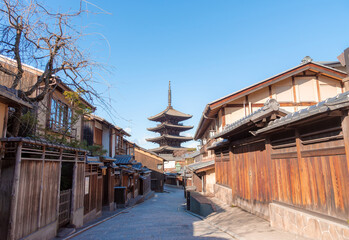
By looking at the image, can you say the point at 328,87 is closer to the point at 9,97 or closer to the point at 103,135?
the point at 9,97

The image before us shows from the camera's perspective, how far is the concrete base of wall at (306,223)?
472cm

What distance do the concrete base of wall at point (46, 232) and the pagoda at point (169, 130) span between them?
4402cm

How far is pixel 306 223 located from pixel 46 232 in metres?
7.12

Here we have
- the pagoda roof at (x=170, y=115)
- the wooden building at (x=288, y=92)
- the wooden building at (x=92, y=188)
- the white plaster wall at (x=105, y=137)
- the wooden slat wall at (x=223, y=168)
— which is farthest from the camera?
the pagoda roof at (x=170, y=115)

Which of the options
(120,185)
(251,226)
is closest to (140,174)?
(120,185)

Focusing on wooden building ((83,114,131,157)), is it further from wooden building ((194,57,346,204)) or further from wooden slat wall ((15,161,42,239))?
wooden slat wall ((15,161,42,239))

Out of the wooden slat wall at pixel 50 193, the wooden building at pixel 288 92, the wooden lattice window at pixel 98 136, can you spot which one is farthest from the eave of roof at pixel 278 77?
the wooden slat wall at pixel 50 193

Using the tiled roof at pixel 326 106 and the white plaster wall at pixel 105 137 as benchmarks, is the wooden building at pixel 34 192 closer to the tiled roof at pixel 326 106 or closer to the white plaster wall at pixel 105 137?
the tiled roof at pixel 326 106

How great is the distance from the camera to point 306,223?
5.67 m

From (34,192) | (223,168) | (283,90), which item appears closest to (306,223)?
(34,192)

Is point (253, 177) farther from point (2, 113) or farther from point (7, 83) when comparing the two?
point (7, 83)

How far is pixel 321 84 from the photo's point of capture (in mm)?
16094

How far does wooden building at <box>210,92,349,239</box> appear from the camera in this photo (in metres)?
4.81

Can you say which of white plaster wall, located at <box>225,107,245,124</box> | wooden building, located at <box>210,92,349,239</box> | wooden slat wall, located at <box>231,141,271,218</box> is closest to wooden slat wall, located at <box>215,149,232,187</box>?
wooden slat wall, located at <box>231,141,271,218</box>
